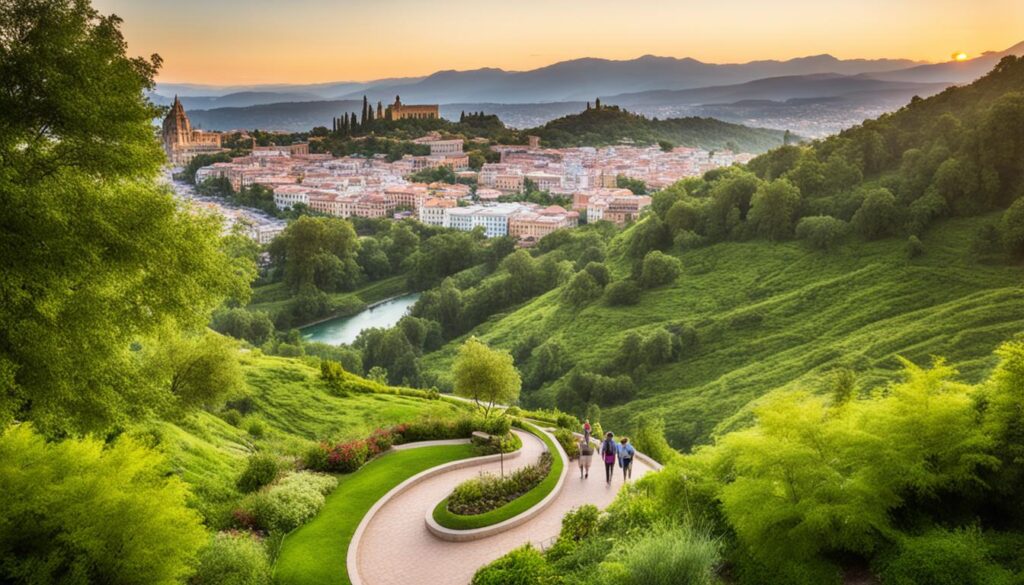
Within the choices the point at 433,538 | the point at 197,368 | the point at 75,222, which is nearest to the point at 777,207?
the point at 197,368

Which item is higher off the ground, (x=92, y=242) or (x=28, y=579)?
(x=92, y=242)

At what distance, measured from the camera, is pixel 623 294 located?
2077 inches

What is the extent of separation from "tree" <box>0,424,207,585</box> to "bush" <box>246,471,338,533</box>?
412 centimetres

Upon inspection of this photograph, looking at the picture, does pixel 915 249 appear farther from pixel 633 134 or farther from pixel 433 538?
pixel 633 134

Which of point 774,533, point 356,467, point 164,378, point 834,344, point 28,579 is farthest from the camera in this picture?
point 834,344

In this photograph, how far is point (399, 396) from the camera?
27734 mm

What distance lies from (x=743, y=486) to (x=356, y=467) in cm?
1024

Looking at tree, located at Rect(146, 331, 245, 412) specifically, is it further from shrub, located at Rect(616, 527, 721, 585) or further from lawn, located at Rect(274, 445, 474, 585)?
shrub, located at Rect(616, 527, 721, 585)

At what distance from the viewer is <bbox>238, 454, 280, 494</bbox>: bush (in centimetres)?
1502

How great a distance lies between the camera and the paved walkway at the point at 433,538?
11906mm

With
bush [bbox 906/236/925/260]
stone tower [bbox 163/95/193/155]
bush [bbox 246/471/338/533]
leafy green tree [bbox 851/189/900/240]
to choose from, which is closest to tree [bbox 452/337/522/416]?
bush [bbox 246/471/338/533]

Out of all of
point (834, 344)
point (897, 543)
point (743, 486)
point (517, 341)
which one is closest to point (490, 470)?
point (743, 486)

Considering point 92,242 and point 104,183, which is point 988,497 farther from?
point 104,183

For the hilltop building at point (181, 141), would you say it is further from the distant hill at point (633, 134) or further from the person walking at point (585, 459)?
the person walking at point (585, 459)
